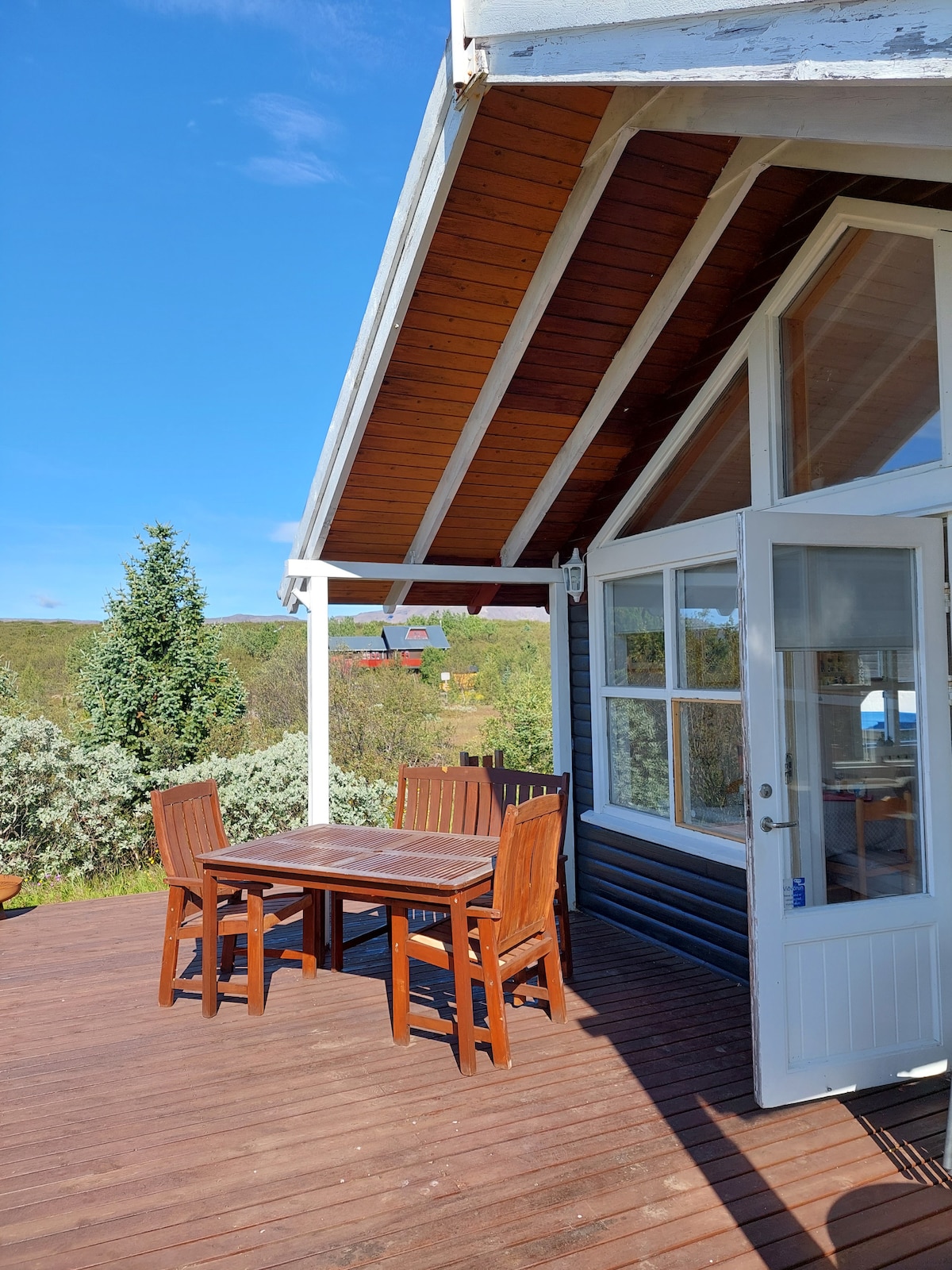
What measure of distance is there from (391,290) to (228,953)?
3.37 meters

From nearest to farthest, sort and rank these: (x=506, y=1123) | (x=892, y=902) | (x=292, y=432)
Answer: (x=506, y=1123), (x=892, y=902), (x=292, y=432)

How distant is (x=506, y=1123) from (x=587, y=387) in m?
3.44

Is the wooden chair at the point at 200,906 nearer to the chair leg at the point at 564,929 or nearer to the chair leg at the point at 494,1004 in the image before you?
the chair leg at the point at 494,1004

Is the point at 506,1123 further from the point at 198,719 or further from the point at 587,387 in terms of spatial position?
the point at 198,719

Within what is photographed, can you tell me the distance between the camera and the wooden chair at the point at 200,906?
401cm

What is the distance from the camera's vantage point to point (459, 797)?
5.15m

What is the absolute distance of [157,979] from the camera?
4586 millimetres

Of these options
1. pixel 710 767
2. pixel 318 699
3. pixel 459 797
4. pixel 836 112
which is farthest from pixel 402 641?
pixel 836 112

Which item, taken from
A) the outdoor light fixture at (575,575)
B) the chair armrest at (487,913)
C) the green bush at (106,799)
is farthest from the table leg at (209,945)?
the green bush at (106,799)

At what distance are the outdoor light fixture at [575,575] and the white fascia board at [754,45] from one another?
3.27 meters

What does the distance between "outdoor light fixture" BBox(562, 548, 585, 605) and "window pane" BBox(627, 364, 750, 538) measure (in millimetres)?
676

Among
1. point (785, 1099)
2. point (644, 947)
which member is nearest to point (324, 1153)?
point (785, 1099)

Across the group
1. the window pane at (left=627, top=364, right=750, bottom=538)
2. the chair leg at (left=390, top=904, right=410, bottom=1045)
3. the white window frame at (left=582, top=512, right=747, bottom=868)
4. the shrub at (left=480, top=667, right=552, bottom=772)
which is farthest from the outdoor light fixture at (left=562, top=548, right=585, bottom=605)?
the shrub at (left=480, top=667, right=552, bottom=772)

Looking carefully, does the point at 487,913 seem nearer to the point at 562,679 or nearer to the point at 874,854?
the point at 874,854
